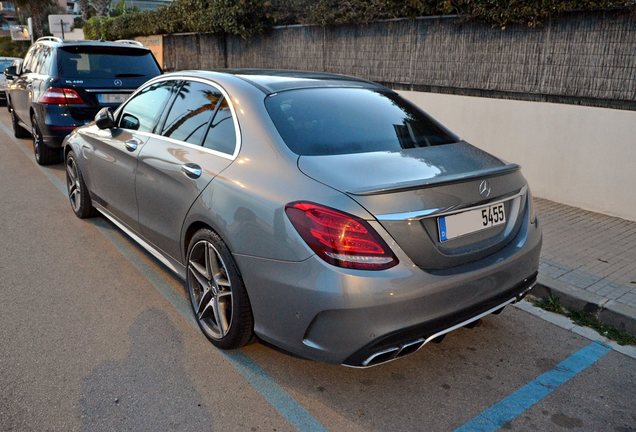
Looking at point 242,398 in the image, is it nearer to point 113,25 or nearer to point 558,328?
point 558,328

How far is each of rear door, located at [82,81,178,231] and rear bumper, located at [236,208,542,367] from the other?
181 centimetres

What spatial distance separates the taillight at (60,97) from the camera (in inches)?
289

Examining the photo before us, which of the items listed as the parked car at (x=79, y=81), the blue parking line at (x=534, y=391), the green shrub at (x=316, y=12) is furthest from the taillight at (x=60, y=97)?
the blue parking line at (x=534, y=391)

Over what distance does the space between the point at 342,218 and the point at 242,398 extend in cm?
116

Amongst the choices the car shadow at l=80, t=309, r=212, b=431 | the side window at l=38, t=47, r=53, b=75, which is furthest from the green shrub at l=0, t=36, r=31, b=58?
Answer: the car shadow at l=80, t=309, r=212, b=431

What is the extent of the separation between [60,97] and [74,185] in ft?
7.34

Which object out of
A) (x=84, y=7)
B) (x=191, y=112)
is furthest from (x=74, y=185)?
(x=84, y=7)

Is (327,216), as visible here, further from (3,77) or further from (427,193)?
(3,77)

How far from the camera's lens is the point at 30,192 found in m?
6.95

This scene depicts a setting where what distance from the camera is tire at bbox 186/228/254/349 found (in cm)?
294

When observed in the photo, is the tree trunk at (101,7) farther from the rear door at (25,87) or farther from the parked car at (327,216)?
the parked car at (327,216)

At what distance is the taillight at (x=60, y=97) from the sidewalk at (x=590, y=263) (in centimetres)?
632

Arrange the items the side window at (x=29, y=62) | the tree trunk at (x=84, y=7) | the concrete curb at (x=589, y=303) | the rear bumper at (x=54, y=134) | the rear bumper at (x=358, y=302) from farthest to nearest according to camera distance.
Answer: the tree trunk at (x=84, y=7)
the side window at (x=29, y=62)
the rear bumper at (x=54, y=134)
the concrete curb at (x=589, y=303)
the rear bumper at (x=358, y=302)

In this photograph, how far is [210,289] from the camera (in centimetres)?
328
